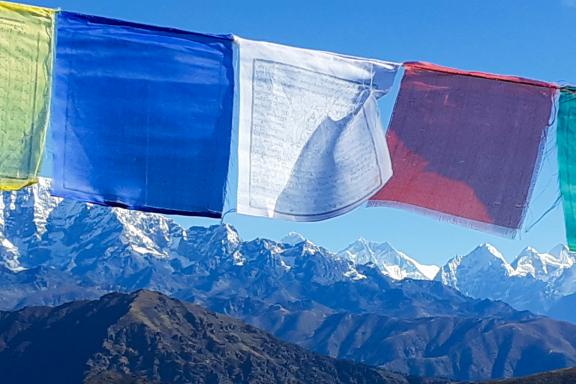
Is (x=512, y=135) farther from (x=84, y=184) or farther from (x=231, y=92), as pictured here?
(x=84, y=184)

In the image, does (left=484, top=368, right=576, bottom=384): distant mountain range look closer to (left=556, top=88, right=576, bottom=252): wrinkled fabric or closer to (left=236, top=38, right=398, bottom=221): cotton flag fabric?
(left=556, top=88, right=576, bottom=252): wrinkled fabric

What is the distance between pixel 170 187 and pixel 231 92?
1426mm

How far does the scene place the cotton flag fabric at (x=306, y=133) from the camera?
10.7 m

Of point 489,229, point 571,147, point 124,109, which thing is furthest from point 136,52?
point 571,147

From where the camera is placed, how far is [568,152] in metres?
12.1

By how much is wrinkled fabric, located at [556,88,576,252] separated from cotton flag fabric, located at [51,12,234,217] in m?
4.77

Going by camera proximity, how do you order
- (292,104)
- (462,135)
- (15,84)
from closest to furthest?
(15,84) < (292,104) < (462,135)

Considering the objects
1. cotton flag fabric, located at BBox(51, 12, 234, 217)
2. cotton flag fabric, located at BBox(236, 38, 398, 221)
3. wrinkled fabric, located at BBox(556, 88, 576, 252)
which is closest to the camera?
cotton flag fabric, located at BBox(51, 12, 234, 217)

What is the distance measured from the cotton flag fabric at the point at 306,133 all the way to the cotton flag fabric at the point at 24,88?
2.37 m

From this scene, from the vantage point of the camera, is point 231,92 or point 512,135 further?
point 512,135

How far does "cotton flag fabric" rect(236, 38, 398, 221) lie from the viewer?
10711mm

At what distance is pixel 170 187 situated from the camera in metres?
10.7

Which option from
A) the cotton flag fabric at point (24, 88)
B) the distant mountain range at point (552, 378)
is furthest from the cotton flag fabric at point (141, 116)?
the distant mountain range at point (552, 378)

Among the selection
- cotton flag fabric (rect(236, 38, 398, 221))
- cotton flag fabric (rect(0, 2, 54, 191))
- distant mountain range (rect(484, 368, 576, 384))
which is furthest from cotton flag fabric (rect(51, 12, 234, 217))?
distant mountain range (rect(484, 368, 576, 384))
